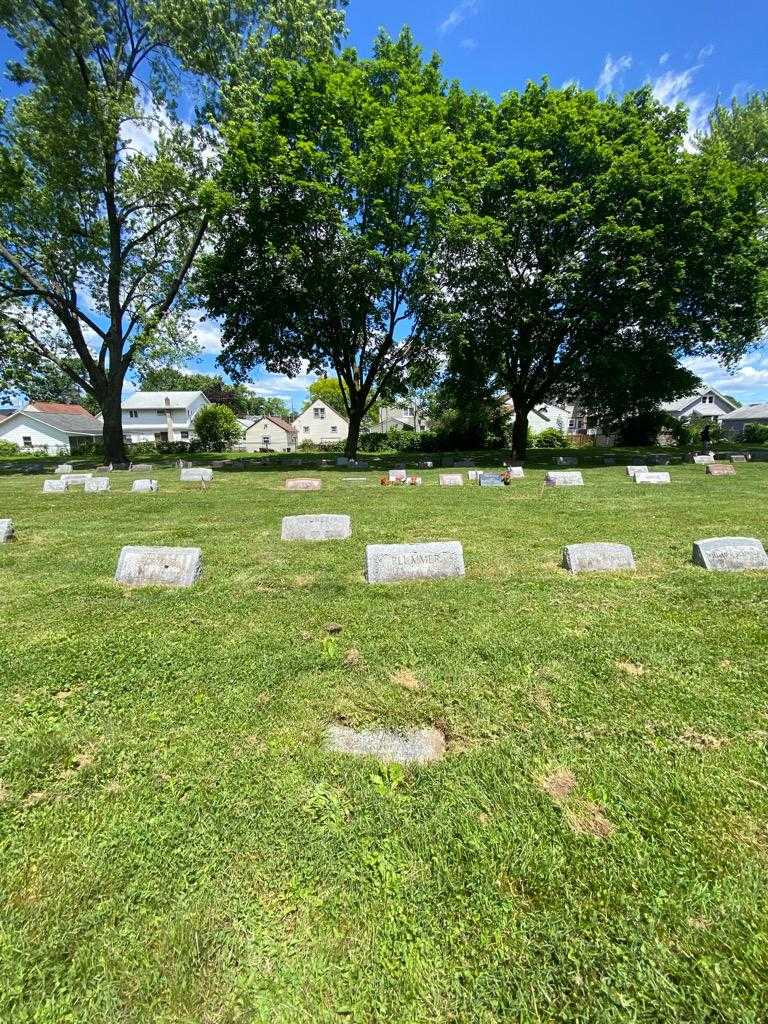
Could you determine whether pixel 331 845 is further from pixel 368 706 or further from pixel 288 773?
pixel 368 706

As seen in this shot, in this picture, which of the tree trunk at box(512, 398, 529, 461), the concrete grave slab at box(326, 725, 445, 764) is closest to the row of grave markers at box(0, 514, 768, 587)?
the concrete grave slab at box(326, 725, 445, 764)

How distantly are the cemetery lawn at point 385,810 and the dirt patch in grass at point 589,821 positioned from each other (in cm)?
1

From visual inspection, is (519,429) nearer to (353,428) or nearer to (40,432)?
(353,428)

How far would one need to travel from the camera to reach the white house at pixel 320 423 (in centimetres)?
5841

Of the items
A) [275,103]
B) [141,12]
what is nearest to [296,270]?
[275,103]

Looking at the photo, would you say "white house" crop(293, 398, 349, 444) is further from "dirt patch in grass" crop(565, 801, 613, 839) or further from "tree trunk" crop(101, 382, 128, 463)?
"dirt patch in grass" crop(565, 801, 613, 839)

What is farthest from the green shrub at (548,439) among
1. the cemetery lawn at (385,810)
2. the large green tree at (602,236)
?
the cemetery lawn at (385,810)

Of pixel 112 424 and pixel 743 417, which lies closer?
pixel 112 424

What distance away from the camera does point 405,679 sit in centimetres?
331

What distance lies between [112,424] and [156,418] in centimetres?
3809

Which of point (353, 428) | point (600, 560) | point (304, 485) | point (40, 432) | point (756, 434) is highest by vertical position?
point (40, 432)

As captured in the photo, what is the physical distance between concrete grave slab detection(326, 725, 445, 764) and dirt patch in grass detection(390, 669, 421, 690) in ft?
1.54

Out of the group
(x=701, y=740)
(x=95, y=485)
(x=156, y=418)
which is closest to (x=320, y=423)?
(x=156, y=418)

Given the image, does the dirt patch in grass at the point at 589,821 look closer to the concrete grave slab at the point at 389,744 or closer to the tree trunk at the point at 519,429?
the concrete grave slab at the point at 389,744
